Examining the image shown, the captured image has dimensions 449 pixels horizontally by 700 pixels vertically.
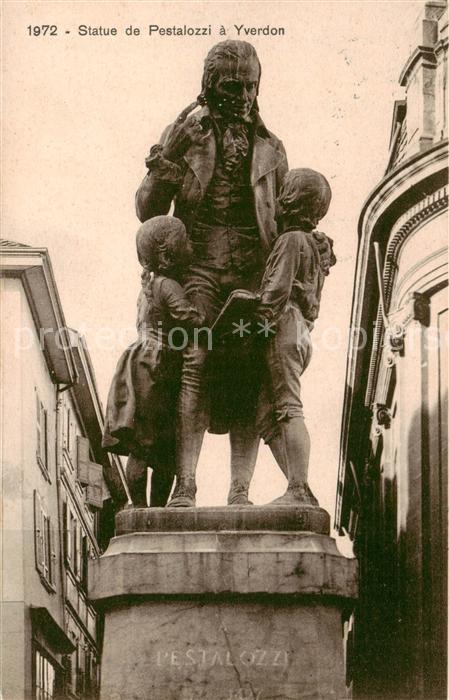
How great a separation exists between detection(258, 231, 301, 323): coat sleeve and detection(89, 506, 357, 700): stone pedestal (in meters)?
1.50

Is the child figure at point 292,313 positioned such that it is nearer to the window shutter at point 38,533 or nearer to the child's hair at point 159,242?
the child's hair at point 159,242

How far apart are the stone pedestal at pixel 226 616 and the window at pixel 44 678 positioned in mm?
9868

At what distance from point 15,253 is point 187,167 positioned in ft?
37.1

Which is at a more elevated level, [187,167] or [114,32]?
[114,32]

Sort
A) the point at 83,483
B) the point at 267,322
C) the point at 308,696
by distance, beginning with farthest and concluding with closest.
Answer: the point at 83,483 < the point at 267,322 < the point at 308,696

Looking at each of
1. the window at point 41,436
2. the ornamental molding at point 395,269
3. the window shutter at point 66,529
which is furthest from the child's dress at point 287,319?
the window shutter at point 66,529

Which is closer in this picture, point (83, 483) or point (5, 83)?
point (5, 83)

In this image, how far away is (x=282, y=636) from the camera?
11.3m

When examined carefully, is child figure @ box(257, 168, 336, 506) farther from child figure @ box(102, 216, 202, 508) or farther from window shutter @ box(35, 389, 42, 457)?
window shutter @ box(35, 389, 42, 457)

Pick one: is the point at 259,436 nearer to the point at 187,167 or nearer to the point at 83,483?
the point at 187,167

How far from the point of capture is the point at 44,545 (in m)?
24.4

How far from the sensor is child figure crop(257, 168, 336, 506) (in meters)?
12.0

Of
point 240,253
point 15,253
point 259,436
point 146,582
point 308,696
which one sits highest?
point 15,253

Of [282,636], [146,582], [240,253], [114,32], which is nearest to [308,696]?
[282,636]
